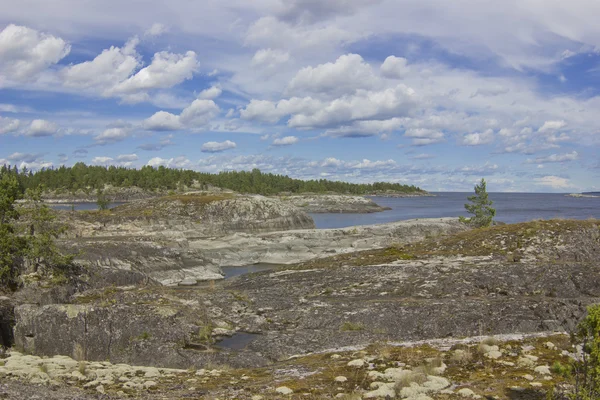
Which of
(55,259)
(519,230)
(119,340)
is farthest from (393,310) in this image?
(55,259)

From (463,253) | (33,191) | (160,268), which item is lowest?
(160,268)

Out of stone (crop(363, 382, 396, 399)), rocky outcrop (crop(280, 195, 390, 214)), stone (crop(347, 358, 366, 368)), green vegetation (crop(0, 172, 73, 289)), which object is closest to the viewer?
stone (crop(363, 382, 396, 399))

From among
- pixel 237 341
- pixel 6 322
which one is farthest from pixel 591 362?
pixel 6 322

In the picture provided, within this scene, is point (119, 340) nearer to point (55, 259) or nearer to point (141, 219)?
point (55, 259)

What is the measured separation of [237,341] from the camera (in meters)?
25.3

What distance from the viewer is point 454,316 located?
2502 centimetres

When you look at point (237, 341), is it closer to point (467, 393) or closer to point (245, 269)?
point (467, 393)

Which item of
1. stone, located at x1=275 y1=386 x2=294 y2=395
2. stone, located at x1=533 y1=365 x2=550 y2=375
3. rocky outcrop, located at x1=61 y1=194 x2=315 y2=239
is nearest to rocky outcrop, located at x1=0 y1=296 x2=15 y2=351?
stone, located at x1=275 y1=386 x2=294 y2=395

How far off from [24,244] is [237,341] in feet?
67.9

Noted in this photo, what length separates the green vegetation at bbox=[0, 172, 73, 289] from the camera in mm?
33812

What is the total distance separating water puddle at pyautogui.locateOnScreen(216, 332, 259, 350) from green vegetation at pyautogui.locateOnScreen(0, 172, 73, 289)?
1720cm

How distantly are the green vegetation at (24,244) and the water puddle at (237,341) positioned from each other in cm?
1720

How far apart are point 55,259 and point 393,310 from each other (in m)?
25.4

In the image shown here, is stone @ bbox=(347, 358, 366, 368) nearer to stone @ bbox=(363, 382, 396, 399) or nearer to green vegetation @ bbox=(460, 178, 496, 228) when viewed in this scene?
stone @ bbox=(363, 382, 396, 399)
